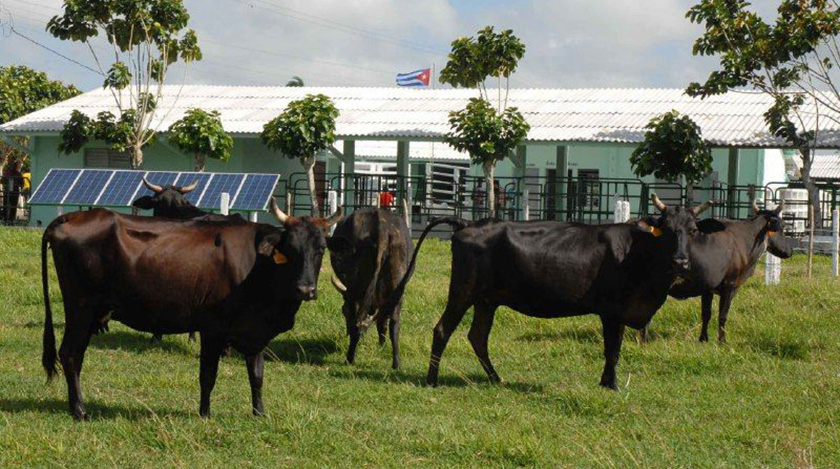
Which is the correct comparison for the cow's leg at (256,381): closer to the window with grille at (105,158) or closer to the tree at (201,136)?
the tree at (201,136)

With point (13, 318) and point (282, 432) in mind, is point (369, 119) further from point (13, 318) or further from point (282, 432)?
point (282, 432)

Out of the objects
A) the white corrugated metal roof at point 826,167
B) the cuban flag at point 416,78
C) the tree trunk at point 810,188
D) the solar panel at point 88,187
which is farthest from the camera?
the white corrugated metal roof at point 826,167

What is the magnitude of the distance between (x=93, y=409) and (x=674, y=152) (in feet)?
59.0

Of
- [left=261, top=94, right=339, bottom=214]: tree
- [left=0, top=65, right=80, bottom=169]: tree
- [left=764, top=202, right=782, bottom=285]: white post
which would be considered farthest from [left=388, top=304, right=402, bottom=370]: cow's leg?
[left=0, top=65, right=80, bottom=169]: tree

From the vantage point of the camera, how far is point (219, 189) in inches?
878

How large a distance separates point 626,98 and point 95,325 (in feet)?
85.5

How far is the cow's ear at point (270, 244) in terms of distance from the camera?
826 cm

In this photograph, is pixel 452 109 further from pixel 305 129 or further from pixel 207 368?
pixel 207 368

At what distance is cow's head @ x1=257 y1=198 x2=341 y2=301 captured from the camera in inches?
323

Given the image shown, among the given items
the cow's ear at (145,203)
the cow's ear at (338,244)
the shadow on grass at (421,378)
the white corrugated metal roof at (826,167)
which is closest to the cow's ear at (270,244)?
the cow's ear at (338,244)

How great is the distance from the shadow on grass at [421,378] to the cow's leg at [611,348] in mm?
577

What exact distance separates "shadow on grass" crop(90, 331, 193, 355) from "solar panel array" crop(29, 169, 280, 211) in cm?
780

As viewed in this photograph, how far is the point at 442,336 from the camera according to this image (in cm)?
1036

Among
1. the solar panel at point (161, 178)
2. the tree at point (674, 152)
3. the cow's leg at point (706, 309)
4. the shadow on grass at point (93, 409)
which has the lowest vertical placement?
the shadow on grass at point (93, 409)
